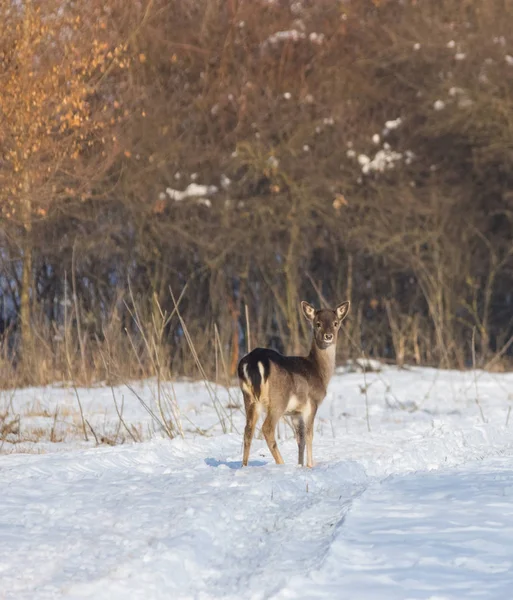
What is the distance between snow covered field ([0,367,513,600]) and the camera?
5797 mm

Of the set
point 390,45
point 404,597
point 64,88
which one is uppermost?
point 390,45

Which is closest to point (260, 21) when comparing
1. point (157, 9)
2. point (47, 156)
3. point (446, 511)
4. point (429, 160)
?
point (157, 9)

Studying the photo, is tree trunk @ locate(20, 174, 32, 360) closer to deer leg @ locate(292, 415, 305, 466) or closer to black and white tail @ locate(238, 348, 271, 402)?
deer leg @ locate(292, 415, 305, 466)

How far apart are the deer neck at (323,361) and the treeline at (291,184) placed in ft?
34.3

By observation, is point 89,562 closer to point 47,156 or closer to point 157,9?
point 47,156

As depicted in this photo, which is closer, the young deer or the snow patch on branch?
the young deer

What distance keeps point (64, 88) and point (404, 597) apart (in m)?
13.5

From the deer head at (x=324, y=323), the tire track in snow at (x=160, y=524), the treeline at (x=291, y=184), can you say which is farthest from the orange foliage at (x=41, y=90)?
the tire track in snow at (x=160, y=524)

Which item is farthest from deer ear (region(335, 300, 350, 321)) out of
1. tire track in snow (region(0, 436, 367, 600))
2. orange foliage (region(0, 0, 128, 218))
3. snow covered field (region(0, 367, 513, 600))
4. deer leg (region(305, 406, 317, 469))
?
orange foliage (region(0, 0, 128, 218))

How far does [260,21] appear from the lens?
80.9 feet

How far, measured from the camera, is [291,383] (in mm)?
9828

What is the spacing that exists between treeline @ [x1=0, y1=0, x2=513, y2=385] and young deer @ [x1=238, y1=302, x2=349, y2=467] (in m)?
10.6

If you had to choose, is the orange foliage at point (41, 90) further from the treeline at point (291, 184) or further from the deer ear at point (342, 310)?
the deer ear at point (342, 310)

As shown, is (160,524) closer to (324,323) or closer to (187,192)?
(324,323)
